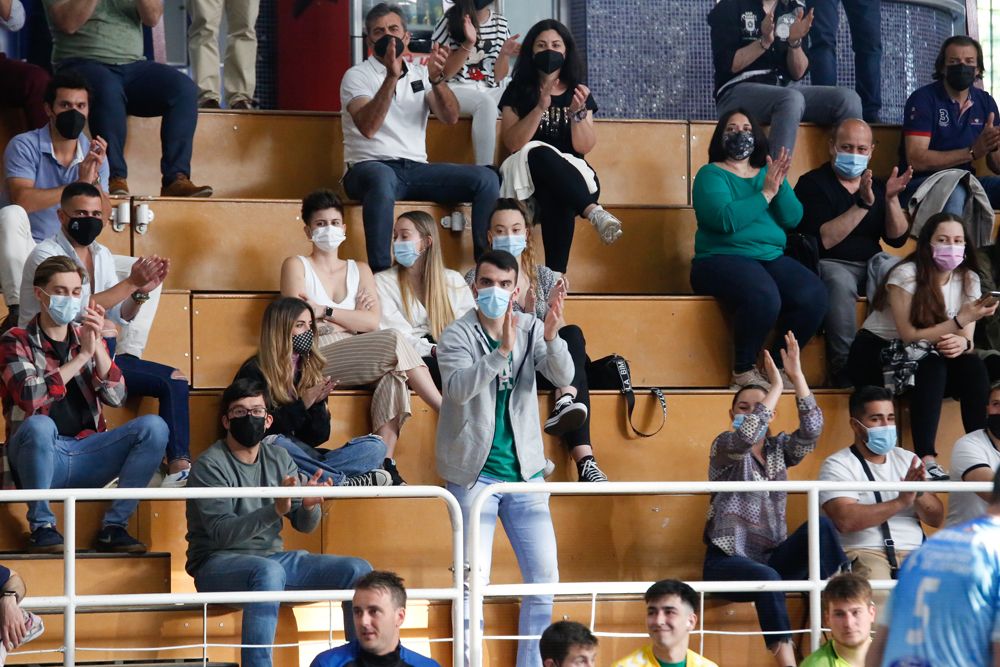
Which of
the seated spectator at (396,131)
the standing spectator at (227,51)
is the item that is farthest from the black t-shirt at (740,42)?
the standing spectator at (227,51)

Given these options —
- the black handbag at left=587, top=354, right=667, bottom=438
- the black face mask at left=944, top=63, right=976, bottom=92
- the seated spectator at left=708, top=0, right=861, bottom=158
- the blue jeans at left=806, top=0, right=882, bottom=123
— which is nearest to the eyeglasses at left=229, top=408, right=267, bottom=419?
the black handbag at left=587, top=354, right=667, bottom=438

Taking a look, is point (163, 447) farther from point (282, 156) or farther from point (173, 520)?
point (282, 156)

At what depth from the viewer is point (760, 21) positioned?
834 centimetres

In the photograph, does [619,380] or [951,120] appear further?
[951,120]

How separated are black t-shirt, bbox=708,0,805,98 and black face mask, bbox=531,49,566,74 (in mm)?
1269

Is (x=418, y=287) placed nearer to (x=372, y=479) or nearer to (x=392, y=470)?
(x=392, y=470)

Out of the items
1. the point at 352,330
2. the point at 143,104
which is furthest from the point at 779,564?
the point at 143,104

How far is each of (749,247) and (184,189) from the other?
251cm

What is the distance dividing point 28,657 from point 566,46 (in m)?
3.63

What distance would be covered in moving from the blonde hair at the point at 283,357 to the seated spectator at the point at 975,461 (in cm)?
236

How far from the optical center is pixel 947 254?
695 cm

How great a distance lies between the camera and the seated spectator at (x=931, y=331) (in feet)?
22.5

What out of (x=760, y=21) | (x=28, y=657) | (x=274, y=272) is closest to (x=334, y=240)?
(x=274, y=272)

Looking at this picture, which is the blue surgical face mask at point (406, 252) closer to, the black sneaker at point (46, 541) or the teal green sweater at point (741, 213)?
the teal green sweater at point (741, 213)
